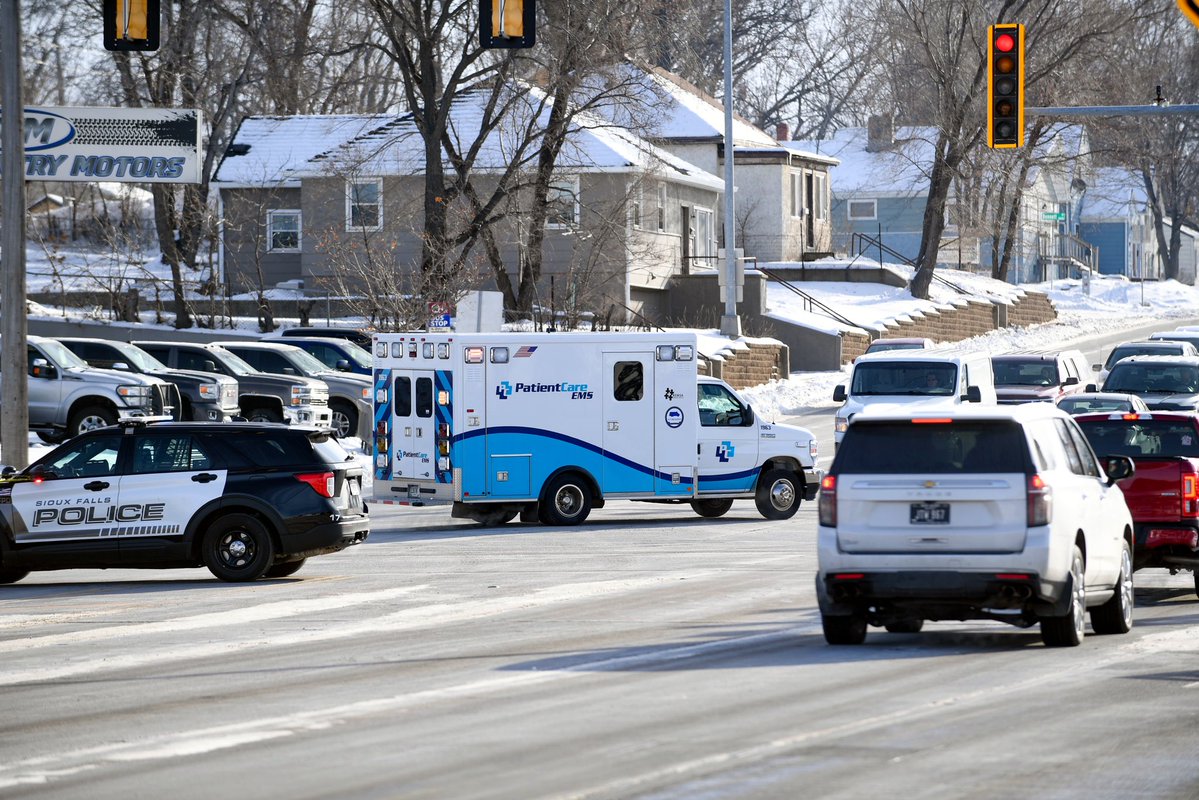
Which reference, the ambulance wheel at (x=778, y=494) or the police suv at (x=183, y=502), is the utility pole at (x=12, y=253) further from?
the ambulance wheel at (x=778, y=494)

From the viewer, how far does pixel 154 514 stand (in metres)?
17.5

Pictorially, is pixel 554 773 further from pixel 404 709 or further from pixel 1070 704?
pixel 1070 704

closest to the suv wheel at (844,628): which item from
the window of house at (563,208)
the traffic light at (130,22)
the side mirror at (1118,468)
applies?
the side mirror at (1118,468)

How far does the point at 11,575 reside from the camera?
707 inches

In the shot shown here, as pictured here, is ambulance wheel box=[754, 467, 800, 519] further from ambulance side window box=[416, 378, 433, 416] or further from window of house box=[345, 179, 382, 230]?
window of house box=[345, 179, 382, 230]

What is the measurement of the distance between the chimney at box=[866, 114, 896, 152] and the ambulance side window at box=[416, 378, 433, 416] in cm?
6683

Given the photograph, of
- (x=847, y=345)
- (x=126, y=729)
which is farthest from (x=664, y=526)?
(x=847, y=345)

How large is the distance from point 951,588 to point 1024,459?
1002 mm

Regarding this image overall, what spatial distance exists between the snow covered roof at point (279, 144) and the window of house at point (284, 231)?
46.7 inches

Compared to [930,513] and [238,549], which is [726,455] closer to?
[238,549]

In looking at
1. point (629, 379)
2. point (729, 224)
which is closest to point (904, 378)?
point (629, 379)

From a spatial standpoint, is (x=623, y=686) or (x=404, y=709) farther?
(x=623, y=686)

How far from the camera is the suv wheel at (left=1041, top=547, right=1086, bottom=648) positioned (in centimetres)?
1215

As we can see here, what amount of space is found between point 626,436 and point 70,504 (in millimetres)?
8024
